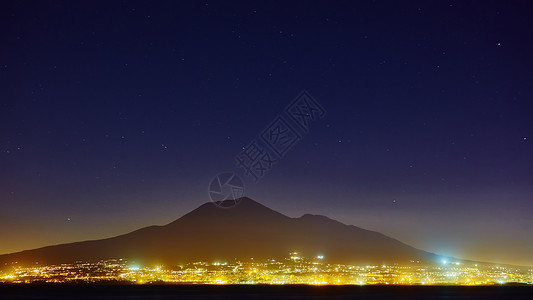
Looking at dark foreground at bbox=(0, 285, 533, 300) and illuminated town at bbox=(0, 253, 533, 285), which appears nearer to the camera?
dark foreground at bbox=(0, 285, 533, 300)

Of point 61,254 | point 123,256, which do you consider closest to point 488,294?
point 123,256

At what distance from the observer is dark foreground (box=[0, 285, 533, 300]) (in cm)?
3388

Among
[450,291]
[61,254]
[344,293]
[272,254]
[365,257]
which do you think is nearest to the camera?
[344,293]

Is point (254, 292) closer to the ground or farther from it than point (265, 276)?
closer to the ground

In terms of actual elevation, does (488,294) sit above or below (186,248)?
below

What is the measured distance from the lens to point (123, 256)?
111 meters

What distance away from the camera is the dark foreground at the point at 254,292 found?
33875 mm

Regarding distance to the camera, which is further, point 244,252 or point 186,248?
point 186,248

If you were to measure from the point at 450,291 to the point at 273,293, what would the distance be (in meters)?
13.9

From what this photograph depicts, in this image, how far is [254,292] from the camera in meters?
37.0

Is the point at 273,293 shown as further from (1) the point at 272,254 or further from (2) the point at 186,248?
(2) the point at 186,248

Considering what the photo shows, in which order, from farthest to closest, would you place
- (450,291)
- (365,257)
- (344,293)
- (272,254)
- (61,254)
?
(61,254)
(365,257)
(272,254)
(450,291)
(344,293)

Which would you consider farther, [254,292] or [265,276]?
[265,276]

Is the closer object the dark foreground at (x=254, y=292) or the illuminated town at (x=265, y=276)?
the dark foreground at (x=254, y=292)
